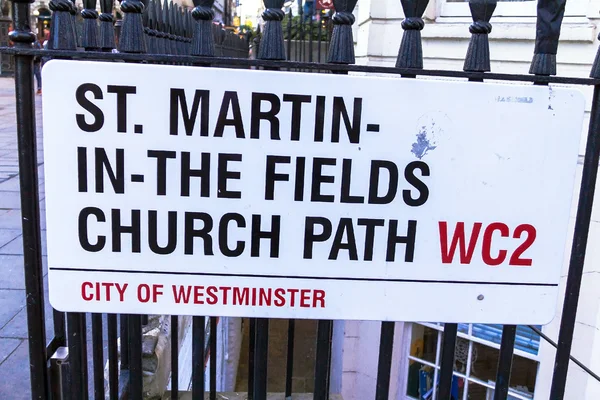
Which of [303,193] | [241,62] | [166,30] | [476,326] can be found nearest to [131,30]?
[241,62]

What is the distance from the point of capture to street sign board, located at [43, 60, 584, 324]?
154 cm

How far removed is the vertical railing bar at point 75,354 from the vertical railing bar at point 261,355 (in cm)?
55

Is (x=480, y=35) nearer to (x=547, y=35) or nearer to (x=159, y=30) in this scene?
(x=547, y=35)

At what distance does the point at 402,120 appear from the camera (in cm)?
158

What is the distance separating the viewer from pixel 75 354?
1.75m

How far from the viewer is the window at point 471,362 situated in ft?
16.8

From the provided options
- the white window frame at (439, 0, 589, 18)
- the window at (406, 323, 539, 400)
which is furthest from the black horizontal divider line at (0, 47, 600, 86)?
the window at (406, 323, 539, 400)

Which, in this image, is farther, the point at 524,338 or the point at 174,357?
the point at 524,338

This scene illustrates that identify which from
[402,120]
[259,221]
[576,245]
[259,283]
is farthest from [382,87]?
[576,245]

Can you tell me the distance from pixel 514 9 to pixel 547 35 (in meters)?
3.37

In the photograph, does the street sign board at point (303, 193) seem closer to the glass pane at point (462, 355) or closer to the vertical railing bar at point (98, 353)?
the vertical railing bar at point (98, 353)

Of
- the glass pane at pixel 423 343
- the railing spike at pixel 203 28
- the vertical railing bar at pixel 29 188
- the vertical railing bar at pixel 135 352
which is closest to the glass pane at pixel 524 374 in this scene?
the glass pane at pixel 423 343

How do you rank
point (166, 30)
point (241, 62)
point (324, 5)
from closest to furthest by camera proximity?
point (241, 62)
point (166, 30)
point (324, 5)

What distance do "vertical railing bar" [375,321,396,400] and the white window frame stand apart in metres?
3.60
